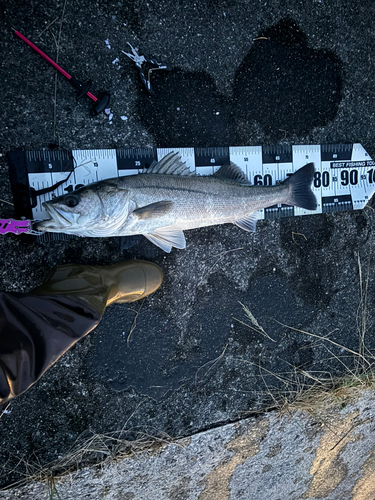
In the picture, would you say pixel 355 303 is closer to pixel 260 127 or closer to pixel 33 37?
pixel 260 127

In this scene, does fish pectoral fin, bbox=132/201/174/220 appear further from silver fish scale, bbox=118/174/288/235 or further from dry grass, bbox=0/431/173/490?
dry grass, bbox=0/431/173/490

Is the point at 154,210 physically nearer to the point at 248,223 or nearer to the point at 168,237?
Result: the point at 168,237

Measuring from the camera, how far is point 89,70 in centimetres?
291

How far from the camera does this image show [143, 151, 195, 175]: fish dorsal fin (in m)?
2.84

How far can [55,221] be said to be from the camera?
2547mm

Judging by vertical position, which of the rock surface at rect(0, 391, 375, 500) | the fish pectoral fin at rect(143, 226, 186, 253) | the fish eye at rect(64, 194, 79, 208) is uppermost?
the fish eye at rect(64, 194, 79, 208)

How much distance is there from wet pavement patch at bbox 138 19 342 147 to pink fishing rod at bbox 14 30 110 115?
33cm

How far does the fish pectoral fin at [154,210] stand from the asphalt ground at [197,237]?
0.48 meters

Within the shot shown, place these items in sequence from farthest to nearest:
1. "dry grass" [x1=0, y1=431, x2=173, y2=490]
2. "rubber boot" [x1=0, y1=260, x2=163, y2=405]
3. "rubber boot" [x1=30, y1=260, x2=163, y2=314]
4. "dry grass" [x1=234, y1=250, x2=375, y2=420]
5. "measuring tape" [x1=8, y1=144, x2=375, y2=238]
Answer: "dry grass" [x1=234, y1=250, x2=375, y2=420] < "dry grass" [x1=0, y1=431, x2=173, y2=490] < "measuring tape" [x1=8, y1=144, x2=375, y2=238] < "rubber boot" [x1=30, y1=260, x2=163, y2=314] < "rubber boot" [x1=0, y1=260, x2=163, y2=405]

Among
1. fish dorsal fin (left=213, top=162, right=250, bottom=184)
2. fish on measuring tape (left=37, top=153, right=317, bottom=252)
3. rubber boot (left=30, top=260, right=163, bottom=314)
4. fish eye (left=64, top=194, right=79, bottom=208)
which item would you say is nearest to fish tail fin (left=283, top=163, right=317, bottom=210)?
fish on measuring tape (left=37, top=153, right=317, bottom=252)

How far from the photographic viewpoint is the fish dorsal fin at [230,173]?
3.05 meters

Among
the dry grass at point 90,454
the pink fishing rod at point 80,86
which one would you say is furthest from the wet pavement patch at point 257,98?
the dry grass at point 90,454

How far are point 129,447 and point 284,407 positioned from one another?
1.69 metres

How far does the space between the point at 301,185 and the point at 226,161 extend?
0.76 metres
